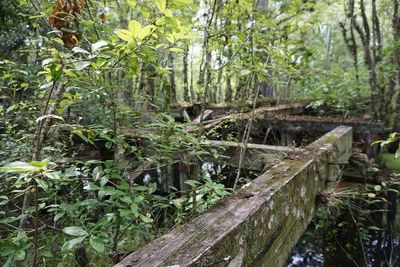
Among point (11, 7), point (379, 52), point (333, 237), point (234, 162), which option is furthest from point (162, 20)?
point (379, 52)

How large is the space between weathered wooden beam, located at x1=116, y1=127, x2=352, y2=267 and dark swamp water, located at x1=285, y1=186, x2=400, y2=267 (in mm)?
1446

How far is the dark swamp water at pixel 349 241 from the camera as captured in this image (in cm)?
354

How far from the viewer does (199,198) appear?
1867 mm

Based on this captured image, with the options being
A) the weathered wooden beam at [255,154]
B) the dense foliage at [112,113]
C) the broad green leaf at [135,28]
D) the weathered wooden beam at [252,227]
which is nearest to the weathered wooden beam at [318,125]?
the dense foliage at [112,113]

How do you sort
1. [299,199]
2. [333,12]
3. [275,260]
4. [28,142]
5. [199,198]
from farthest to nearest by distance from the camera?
[333,12]
[28,142]
[299,199]
[199,198]
[275,260]

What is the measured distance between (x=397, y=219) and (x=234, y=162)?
3.12 metres

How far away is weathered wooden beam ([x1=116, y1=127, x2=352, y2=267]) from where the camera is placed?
3.71 ft

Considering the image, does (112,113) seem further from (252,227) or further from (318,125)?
(318,125)

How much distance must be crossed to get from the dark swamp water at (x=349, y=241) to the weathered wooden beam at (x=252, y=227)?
145cm

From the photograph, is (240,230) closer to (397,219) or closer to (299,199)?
(299,199)

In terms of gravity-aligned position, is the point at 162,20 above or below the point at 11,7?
below

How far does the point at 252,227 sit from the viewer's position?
1.45 metres

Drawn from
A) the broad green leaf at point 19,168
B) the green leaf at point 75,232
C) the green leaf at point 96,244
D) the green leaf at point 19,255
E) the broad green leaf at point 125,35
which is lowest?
the green leaf at point 19,255

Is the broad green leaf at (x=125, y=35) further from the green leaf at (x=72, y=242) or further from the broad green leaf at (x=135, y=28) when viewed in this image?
the green leaf at (x=72, y=242)
